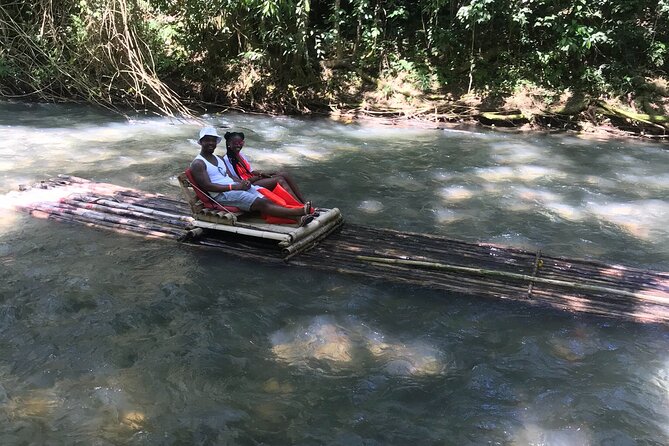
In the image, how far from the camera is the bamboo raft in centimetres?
452

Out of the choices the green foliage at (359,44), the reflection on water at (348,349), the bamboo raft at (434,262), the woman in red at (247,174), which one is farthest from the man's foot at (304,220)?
the green foliage at (359,44)

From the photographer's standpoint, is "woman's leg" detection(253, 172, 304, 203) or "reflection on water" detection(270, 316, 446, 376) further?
"woman's leg" detection(253, 172, 304, 203)

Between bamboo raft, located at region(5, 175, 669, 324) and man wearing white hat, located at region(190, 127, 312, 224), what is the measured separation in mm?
360

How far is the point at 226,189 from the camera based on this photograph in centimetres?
541

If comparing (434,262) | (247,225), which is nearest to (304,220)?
(247,225)

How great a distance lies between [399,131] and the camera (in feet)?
41.5

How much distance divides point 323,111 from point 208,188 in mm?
9514

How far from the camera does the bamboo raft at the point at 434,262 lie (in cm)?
452

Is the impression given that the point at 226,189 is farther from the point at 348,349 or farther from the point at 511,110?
the point at 511,110

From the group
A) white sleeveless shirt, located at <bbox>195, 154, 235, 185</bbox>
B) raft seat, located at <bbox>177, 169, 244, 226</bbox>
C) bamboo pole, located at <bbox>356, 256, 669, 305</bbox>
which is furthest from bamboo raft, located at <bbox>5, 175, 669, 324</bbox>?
white sleeveless shirt, located at <bbox>195, 154, 235, 185</bbox>

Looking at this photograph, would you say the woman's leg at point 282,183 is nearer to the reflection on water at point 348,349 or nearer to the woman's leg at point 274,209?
the woman's leg at point 274,209

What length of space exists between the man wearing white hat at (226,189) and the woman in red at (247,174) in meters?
0.26

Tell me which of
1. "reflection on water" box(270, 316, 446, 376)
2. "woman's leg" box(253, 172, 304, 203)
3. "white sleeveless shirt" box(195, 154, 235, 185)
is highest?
"white sleeveless shirt" box(195, 154, 235, 185)

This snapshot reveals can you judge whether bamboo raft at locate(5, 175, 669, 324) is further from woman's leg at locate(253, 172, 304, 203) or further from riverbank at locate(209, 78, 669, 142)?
riverbank at locate(209, 78, 669, 142)
